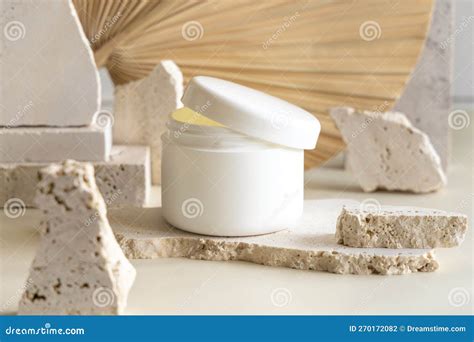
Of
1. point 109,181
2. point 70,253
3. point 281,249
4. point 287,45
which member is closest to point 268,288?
point 281,249

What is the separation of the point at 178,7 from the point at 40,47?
507mm

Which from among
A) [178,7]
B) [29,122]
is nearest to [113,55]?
[178,7]

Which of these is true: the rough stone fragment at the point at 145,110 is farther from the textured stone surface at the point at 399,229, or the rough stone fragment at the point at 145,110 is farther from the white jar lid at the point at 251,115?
the textured stone surface at the point at 399,229

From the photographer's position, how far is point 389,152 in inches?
107

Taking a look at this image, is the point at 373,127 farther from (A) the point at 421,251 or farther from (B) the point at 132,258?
(B) the point at 132,258

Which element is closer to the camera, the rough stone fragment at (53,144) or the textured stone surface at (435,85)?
the rough stone fragment at (53,144)

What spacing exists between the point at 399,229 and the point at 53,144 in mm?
1007

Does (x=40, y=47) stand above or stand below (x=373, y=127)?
above

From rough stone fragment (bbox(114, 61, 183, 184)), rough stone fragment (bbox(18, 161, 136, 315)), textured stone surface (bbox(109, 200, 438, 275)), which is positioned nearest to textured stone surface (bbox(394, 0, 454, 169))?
rough stone fragment (bbox(114, 61, 183, 184))

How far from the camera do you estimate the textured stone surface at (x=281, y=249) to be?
1921mm

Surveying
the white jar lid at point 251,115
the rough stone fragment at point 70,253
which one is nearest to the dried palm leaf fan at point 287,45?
the white jar lid at point 251,115

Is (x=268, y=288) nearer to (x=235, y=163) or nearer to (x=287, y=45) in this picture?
(x=235, y=163)

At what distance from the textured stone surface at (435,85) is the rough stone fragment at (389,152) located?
28 centimetres

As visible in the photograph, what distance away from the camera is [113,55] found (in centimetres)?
275
